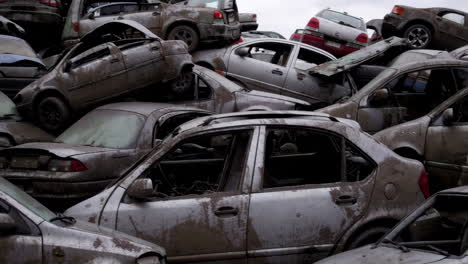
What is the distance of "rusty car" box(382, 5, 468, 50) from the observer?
16312 mm

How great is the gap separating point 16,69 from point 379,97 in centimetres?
604

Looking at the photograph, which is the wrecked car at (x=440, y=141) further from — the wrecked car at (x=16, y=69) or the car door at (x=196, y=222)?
the wrecked car at (x=16, y=69)

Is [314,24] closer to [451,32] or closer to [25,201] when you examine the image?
[451,32]

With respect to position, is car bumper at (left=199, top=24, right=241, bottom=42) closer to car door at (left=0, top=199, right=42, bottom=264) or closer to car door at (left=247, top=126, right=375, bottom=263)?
car door at (left=247, top=126, right=375, bottom=263)

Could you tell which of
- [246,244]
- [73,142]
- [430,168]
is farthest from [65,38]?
[246,244]

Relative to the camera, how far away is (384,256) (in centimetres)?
529

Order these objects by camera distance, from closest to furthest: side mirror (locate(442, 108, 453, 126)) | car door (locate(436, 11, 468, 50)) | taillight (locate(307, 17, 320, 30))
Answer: side mirror (locate(442, 108, 453, 126)), car door (locate(436, 11, 468, 50)), taillight (locate(307, 17, 320, 30))

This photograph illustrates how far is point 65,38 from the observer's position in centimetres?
1456

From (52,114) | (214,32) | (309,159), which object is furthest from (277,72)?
(309,159)

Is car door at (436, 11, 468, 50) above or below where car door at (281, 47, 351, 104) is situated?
above

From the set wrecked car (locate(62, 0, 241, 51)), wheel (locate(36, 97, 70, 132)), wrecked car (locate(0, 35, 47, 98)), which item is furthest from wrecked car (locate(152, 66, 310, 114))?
wrecked car (locate(62, 0, 241, 51))

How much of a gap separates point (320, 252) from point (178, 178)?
1.92 m

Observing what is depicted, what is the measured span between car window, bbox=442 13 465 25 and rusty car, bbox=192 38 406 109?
4.05 metres

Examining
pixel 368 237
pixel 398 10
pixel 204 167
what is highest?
pixel 398 10
